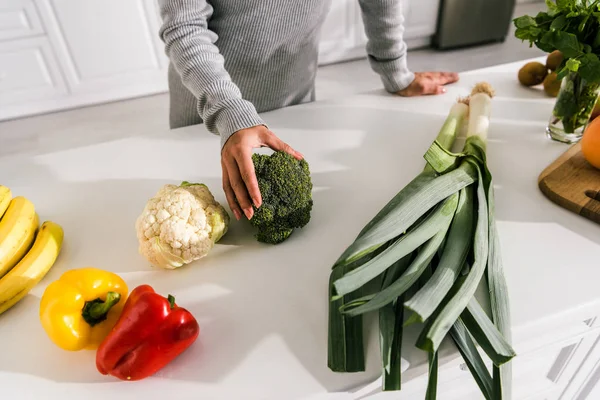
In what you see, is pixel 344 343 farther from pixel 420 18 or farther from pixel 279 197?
pixel 420 18

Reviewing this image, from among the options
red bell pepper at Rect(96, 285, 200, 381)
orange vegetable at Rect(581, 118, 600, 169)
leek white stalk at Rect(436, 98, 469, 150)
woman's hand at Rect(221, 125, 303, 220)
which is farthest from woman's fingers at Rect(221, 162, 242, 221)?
orange vegetable at Rect(581, 118, 600, 169)

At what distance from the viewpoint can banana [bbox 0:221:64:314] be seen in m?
0.69

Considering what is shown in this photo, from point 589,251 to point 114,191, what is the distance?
98 cm

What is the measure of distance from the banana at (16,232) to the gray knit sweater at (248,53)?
40 centimetres

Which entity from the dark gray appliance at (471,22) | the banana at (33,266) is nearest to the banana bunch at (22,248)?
the banana at (33,266)

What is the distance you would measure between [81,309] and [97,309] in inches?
1.0

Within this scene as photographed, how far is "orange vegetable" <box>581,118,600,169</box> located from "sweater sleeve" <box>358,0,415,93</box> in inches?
20.5

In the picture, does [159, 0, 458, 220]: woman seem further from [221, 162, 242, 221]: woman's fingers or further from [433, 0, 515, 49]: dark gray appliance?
[433, 0, 515, 49]: dark gray appliance

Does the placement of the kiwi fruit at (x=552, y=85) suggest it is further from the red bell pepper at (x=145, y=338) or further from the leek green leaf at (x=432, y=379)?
the red bell pepper at (x=145, y=338)

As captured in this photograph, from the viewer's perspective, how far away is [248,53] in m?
1.20

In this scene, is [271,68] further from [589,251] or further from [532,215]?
[589,251]

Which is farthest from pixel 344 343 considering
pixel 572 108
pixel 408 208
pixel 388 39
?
pixel 388 39

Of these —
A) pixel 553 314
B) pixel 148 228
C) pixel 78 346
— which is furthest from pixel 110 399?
pixel 553 314

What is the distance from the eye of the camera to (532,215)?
0.81m
